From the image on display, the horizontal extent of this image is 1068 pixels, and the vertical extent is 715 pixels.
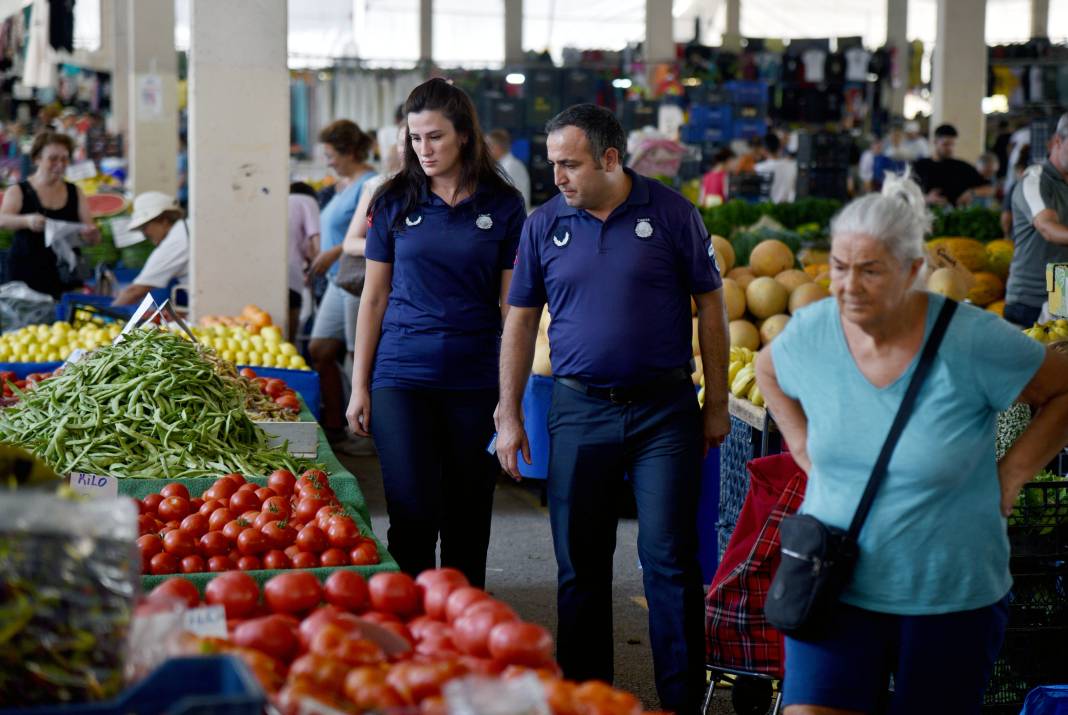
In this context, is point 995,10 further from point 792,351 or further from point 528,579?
point 792,351

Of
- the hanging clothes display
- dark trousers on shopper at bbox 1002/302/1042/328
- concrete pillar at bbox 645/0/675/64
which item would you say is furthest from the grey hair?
concrete pillar at bbox 645/0/675/64

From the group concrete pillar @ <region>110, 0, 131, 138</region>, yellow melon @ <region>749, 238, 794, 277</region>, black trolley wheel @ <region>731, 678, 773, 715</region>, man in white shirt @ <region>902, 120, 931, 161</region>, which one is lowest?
black trolley wheel @ <region>731, 678, 773, 715</region>

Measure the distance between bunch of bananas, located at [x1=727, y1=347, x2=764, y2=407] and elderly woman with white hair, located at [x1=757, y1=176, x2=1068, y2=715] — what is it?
6.22 ft

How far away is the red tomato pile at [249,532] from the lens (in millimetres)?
3418

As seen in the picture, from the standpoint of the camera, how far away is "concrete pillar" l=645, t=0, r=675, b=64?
2003cm

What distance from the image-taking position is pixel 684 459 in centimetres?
390

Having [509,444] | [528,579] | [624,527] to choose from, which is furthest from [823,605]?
[624,527]

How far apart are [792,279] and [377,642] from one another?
500 cm

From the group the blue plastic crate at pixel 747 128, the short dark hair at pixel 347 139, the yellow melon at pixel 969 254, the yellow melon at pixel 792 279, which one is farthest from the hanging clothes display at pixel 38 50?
the yellow melon at pixel 792 279

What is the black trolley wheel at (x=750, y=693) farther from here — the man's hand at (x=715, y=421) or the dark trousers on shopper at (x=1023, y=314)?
the dark trousers on shopper at (x=1023, y=314)

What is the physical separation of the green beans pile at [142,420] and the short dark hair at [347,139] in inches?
131

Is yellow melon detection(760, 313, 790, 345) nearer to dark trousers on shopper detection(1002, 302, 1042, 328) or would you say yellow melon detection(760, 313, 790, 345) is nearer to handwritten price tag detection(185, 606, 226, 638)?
dark trousers on shopper detection(1002, 302, 1042, 328)

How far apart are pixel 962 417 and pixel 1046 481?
1.19 meters

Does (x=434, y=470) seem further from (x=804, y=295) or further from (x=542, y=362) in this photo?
(x=804, y=295)
